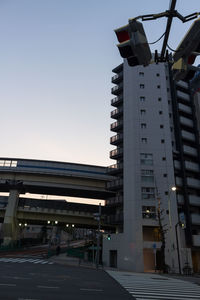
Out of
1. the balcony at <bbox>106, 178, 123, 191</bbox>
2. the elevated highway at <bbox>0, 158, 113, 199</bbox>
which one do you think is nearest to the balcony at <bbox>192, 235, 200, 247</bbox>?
the balcony at <bbox>106, 178, 123, 191</bbox>

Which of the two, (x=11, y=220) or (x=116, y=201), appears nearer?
(x=116, y=201)

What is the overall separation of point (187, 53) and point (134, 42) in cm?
116

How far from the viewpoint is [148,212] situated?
3469 cm

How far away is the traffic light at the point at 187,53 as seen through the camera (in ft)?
13.4

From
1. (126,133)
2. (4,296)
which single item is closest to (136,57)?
(4,296)

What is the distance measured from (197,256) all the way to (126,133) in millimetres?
25209

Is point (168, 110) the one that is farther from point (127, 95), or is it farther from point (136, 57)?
point (136, 57)

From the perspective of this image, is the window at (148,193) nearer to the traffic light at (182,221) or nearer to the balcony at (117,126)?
the traffic light at (182,221)

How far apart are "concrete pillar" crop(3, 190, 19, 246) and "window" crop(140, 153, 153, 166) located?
29.5m

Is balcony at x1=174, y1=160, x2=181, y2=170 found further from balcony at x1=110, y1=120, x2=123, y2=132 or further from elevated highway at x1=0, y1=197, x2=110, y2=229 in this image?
elevated highway at x1=0, y1=197, x2=110, y2=229

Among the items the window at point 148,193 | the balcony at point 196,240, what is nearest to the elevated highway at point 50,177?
the window at point 148,193

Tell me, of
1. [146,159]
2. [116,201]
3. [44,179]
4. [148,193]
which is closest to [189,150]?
[146,159]

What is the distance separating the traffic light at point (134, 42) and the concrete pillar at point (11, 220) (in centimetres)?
4944

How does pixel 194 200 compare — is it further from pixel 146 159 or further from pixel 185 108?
pixel 185 108
